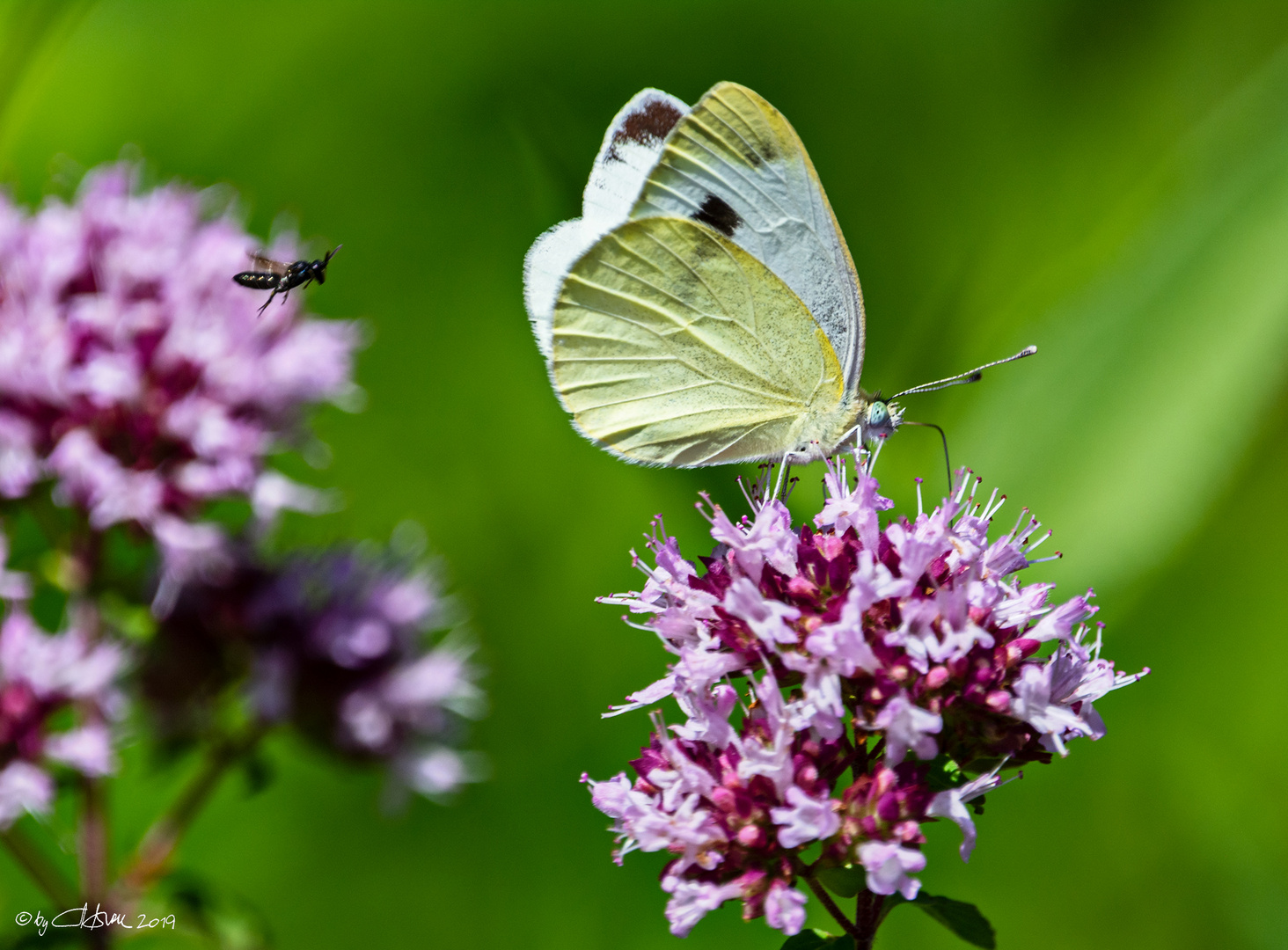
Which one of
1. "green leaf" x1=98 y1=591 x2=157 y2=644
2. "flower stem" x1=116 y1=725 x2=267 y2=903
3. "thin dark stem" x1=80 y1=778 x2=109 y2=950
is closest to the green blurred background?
"flower stem" x1=116 y1=725 x2=267 y2=903

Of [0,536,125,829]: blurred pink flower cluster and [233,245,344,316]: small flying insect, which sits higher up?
[233,245,344,316]: small flying insect

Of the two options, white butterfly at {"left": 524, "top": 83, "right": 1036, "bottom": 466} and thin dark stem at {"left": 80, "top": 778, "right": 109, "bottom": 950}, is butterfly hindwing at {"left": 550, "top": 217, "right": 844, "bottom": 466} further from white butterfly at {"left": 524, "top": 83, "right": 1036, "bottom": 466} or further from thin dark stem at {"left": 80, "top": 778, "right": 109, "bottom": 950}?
thin dark stem at {"left": 80, "top": 778, "right": 109, "bottom": 950}

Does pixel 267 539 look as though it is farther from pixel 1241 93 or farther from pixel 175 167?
pixel 1241 93

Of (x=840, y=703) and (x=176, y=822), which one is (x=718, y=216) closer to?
(x=840, y=703)

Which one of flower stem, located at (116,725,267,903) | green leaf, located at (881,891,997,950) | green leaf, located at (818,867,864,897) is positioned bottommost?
flower stem, located at (116,725,267,903)

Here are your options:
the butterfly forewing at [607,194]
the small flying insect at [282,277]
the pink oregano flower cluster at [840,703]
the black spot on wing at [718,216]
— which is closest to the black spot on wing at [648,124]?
the butterfly forewing at [607,194]

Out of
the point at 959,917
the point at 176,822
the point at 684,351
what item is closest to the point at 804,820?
the point at 959,917

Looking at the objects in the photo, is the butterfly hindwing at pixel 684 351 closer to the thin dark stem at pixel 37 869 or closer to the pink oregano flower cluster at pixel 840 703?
the pink oregano flower cluster at pixel 840 703
